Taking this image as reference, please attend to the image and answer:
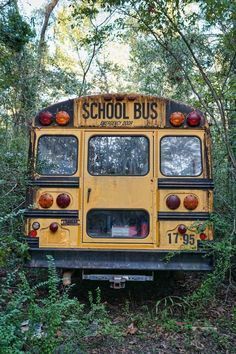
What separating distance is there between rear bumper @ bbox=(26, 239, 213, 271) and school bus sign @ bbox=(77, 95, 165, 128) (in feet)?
5.01

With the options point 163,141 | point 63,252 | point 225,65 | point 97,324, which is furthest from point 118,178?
point 225,65

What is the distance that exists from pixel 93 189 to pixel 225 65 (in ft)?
13.6

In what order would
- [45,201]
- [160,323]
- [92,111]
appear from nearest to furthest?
[160,323] → [45,201] → [92,111]

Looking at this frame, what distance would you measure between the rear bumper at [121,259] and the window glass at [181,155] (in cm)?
97

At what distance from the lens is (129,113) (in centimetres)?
564

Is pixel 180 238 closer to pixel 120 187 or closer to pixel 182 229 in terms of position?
pixel 182 229

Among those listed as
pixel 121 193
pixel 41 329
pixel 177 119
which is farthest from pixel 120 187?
pixel 41 329

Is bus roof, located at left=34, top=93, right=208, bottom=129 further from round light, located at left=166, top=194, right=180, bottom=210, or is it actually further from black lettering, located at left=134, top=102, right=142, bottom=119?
round light, located at left=166, top=194, right=180, bottom=210

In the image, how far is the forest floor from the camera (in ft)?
14.0

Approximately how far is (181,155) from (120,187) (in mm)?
832

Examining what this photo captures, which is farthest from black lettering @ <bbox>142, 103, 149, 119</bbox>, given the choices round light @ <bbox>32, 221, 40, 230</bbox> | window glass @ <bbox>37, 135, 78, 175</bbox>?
round light @ <bbox>32, 221, 40, 230</bbox>

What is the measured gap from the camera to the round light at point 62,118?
5617 millimetres

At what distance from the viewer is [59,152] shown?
5629 millimetres

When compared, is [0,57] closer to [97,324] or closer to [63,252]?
[63,252]
